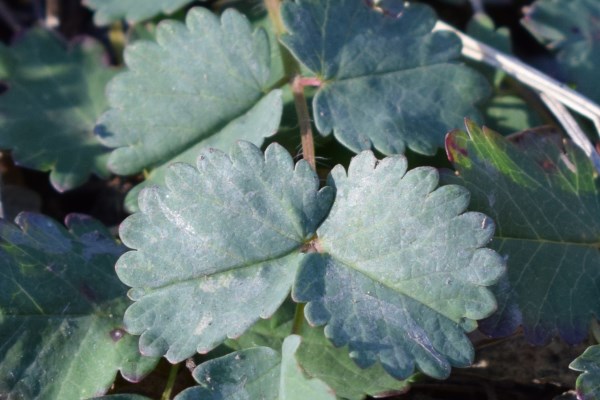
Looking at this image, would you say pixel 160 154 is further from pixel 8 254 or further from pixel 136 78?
pixel 8 254

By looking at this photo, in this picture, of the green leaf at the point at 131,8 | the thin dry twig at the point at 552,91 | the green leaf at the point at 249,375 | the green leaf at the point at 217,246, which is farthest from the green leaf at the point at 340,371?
the green leaf at the point at 131,8

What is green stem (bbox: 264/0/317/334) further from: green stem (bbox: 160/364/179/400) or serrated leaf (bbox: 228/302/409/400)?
green stem (bbox: 160/364/179/400)

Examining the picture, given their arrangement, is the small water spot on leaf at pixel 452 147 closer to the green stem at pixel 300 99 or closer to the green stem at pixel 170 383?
the green stem at pixel 300 99

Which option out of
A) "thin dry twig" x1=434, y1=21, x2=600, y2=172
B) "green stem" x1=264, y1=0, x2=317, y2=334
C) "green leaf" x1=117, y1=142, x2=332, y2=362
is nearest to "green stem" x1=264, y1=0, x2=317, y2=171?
"green stem" x1=264, y1=0, x2=317, y2=334

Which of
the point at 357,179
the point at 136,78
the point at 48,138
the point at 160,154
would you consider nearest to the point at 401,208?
the point at 357,179

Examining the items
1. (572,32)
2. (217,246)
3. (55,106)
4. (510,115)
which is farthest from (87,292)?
(572,32)
